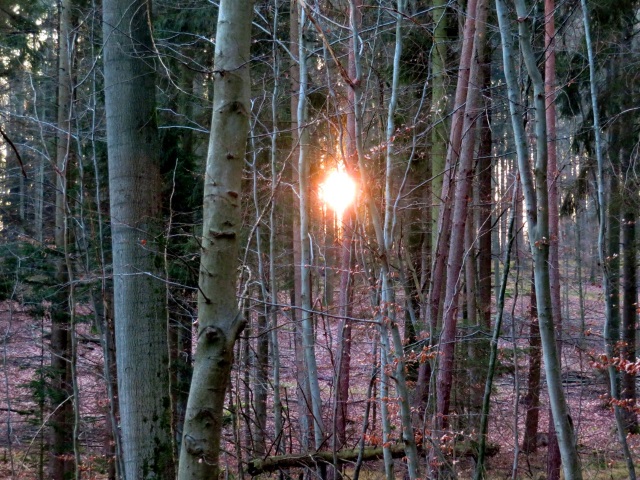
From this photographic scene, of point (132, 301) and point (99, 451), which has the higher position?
point (132, 301)

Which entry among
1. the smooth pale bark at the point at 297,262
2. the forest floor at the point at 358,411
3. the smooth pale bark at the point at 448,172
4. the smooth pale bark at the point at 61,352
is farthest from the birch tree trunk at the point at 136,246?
the smooth pale bark at the point at 61,352

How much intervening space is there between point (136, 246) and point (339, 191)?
2.59 m

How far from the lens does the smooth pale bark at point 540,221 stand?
3418 mm

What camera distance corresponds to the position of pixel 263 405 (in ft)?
37.4

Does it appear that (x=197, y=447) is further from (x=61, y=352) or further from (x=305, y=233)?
(x=61, y=352)

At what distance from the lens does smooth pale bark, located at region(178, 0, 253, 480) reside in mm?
2660

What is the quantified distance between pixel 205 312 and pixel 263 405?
9172 mm

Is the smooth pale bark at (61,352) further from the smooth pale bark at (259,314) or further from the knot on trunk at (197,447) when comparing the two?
the knot on trunk at (197,447)

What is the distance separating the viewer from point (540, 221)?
3.49 metres

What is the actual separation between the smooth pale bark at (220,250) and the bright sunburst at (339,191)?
1566 mm

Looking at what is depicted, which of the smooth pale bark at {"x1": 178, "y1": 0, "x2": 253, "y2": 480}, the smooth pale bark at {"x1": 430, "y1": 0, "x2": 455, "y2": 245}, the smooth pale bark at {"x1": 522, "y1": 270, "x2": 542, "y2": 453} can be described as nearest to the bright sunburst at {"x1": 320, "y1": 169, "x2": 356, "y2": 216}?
the smooth pale bark at {"x1": 430, "y1": 0, "x2": 455, "y2": 245}

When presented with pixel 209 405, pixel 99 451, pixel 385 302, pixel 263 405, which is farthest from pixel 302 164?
pixel 99 451

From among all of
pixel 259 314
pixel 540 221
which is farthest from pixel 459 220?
pixel 540 221

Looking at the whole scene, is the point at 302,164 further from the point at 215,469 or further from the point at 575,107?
the point at 575,107
